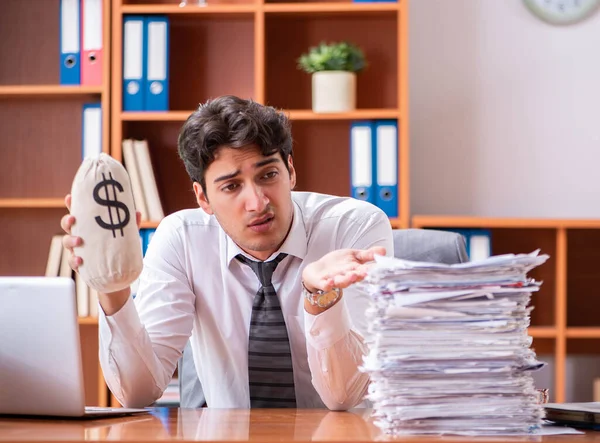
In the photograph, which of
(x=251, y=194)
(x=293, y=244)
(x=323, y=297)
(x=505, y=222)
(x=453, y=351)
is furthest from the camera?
(x=505, y=222)

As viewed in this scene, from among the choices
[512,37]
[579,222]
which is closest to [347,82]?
[512,37]

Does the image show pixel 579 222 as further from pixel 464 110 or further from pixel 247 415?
pixel 247 415

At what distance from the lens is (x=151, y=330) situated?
1685 mm

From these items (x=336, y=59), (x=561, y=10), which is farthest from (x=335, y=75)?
(x=561, y=10)

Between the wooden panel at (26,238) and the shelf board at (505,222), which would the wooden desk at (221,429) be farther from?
the wooden panel at (26,238)

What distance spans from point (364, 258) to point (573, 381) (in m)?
2.27

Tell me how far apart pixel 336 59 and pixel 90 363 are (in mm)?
1467

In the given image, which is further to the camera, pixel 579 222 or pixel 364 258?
pixel 579 222

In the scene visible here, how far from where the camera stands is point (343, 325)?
4.38ft

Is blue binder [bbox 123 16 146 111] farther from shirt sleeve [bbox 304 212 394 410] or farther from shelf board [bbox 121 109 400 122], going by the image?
shirt sleeve [bbox 304 212 394 410]

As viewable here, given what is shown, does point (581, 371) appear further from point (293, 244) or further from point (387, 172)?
point (293, 244)

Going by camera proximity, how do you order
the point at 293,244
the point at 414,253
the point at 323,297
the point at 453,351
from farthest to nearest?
1. the point at 414,253
2. the point at 293,244
3. the point at 323,297
4. the point at 453,351

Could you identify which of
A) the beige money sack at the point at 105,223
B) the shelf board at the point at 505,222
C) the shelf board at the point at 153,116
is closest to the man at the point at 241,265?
the beige money sack at the point at 105,223

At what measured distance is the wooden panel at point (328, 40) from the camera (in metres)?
3.14
